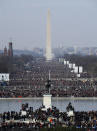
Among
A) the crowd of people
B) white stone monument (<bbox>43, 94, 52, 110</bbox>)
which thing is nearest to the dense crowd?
white stone monument (<bbox>43, 94, 52, 110</bbox>)

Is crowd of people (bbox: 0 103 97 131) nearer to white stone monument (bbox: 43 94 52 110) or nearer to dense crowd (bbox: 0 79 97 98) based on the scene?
white stone monument (bbox: 43 94 52 110)

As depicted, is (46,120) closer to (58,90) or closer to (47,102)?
(47,102)

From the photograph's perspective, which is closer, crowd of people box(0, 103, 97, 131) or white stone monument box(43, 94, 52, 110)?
crowd of people box(0, 103, 97, 131)

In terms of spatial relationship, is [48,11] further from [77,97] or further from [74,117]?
[74,117]

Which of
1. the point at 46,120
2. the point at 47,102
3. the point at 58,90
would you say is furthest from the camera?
the point at 58,90

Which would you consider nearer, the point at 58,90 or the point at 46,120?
the point at 46,120

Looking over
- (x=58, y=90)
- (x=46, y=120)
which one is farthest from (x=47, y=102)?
(x=58, y=90)

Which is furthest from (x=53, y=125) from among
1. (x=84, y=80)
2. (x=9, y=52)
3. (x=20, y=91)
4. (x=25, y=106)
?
(x=9, y=52)

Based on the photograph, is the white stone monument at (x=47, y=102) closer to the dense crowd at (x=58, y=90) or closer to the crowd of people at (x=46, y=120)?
the crowd of people at (x=46, y=120)
